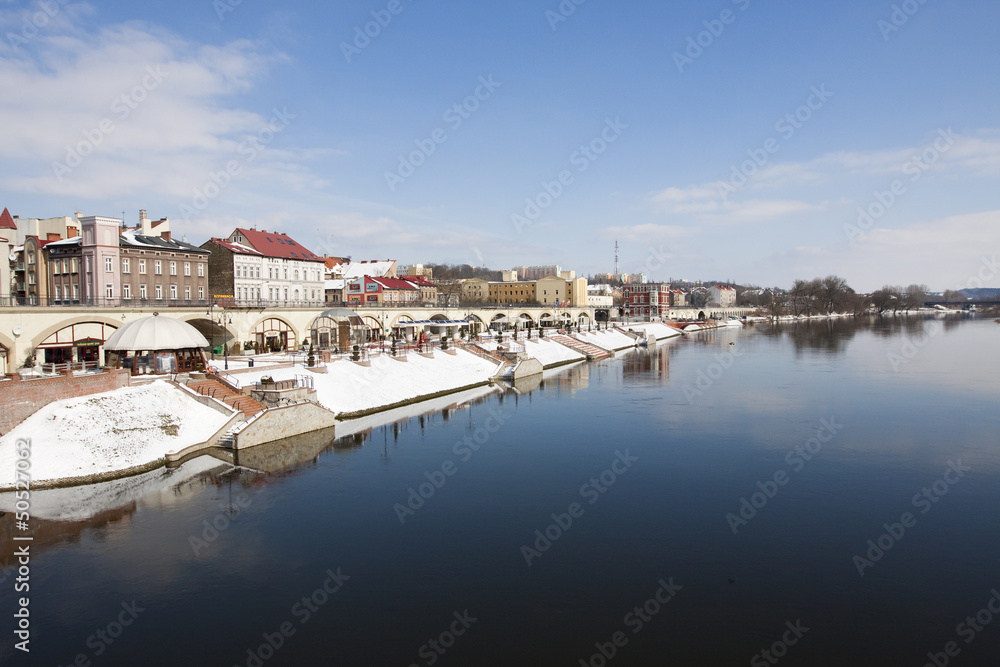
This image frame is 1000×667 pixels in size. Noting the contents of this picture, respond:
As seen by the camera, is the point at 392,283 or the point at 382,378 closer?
the point at 382,378

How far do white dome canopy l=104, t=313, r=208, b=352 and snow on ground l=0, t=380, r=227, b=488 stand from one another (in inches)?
123

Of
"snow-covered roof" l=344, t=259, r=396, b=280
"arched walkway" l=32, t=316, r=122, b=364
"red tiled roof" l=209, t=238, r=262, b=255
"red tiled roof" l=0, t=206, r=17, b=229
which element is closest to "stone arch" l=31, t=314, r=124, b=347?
"arched walkway" l=32, t=316, r=122, b=364

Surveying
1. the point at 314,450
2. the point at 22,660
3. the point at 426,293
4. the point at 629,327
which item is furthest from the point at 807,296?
the point at 22,660

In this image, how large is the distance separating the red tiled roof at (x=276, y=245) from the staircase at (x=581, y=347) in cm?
2768

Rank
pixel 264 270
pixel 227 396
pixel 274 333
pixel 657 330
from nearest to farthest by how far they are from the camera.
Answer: pixel 227 396 → pixel 274 333 → pixel 264 270 → pixel 657 330

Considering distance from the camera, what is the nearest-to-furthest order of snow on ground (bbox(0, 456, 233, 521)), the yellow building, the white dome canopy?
1. snow on ground (bbox(0, 456, 233, 521))
2. the white dome canopy
3. the yellow building

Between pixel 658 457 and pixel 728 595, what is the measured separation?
36.2 feet

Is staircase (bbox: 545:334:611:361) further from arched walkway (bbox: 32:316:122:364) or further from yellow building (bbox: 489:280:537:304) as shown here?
yellow building (bbox: 489:280:537:304)

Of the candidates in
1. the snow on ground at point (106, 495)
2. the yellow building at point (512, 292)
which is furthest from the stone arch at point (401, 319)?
the yellow building at point (512, 292)

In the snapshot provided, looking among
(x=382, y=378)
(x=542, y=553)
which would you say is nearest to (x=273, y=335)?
(x=382, y=378)

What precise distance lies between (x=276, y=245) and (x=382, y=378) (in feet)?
96.6

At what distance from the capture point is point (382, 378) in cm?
3703

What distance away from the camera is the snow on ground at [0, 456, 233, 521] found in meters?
18.3

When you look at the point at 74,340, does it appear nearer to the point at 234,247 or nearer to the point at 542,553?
the point at 234,247
